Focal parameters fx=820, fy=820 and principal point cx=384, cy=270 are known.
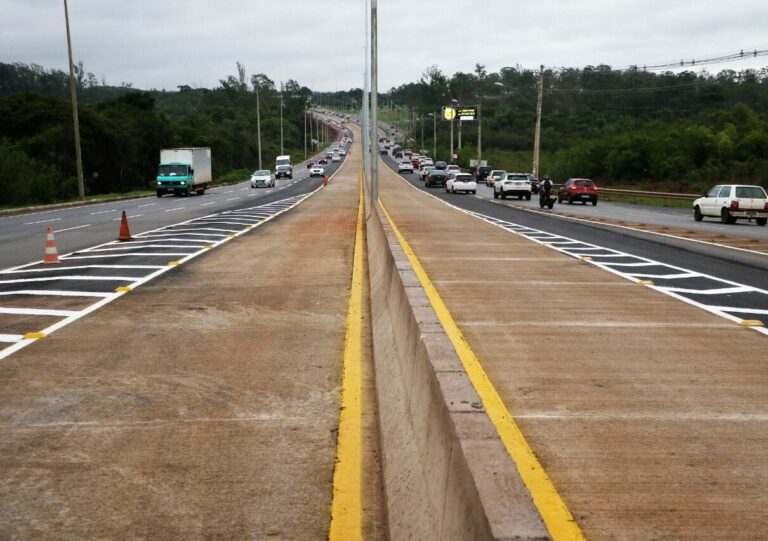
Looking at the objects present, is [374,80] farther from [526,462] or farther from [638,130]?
[638,130]

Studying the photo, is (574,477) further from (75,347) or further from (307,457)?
(75,347)

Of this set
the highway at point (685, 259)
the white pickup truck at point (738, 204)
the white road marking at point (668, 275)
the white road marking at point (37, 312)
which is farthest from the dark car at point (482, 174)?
the white road marking at point (37, 312)

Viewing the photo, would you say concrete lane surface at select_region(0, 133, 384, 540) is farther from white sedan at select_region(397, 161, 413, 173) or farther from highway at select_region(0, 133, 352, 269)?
white sedan at select_region(397, 161, 413, 173)

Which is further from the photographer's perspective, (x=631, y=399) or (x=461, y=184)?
(x=461, y=184)

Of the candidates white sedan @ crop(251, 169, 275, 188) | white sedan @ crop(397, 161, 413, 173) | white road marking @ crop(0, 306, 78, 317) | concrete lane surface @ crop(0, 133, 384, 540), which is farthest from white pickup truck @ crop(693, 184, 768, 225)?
white sedan @ crop(397, 161, 413, 173)

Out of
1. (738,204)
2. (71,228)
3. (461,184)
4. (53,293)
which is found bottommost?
(461,184)

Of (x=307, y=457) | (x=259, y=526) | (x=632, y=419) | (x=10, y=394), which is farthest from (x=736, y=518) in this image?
(x=10, y=394)

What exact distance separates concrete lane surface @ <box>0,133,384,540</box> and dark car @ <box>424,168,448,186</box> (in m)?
64.4

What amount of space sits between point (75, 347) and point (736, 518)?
24.0 ft

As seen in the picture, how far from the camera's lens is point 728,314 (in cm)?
978

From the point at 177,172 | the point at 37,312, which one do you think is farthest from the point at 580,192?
the point at 37,312

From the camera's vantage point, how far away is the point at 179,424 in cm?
646

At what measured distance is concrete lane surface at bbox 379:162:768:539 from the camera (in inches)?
158

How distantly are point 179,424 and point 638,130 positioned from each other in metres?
99.0
